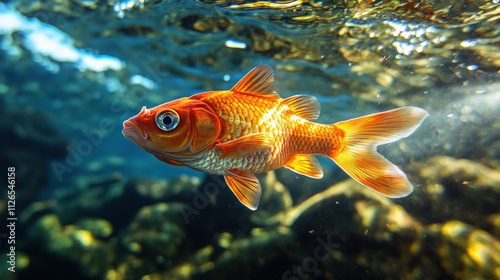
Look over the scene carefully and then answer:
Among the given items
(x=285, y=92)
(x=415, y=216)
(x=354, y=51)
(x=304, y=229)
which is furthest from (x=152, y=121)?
(x=285, y=92)

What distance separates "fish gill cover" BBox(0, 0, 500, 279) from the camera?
5484 millimetres

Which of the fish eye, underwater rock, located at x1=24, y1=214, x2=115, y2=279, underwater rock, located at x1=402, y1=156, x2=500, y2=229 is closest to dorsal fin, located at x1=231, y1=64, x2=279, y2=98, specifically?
the fish eye

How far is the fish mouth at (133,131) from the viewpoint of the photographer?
2.13 meters

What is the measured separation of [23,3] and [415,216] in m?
12.1

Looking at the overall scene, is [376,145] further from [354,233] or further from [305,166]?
[354,233]

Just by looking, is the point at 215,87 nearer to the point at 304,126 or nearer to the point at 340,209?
the point at 340,209

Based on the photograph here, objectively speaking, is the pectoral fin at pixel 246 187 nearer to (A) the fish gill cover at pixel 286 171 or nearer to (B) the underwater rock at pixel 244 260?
(A) the fish gill cover at pixel 286 171

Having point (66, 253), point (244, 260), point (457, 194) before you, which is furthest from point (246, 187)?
point (66, 253)

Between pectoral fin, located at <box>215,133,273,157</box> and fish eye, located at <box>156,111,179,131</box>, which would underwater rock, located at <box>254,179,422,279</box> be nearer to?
pectoral fin, located at <box>215,133,273,157</box>

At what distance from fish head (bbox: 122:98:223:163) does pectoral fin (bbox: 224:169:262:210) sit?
15.2 inches

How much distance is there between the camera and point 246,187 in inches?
100

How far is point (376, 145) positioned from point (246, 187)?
1180 mm

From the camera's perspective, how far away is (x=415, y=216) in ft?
18.8

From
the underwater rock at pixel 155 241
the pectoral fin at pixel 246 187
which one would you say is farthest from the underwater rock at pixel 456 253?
the underwater rock at pixel 155 241
